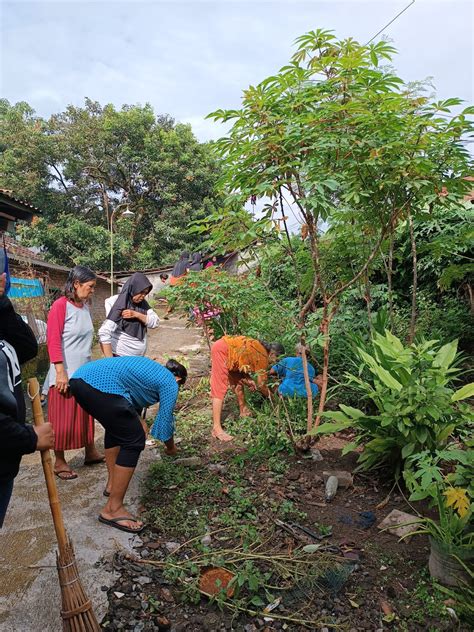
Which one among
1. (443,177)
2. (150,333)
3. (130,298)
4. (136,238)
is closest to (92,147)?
(136,238)

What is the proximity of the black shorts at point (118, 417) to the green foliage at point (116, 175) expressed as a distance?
16.5 metres

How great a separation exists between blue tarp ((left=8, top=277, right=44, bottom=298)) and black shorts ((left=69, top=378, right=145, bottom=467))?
5.74 meters

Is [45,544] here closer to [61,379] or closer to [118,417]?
[118,417]

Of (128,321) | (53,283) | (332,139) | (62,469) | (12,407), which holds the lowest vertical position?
(62,469)

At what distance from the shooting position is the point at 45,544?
2.71 meters

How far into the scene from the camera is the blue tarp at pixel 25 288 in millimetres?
7866

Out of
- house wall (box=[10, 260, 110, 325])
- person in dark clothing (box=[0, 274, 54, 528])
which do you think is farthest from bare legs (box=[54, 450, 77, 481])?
house wall (box=[10, 260, 110, 325])

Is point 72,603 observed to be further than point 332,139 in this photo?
No

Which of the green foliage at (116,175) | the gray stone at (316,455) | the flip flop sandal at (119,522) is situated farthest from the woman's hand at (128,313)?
the green foliage at (116,175)

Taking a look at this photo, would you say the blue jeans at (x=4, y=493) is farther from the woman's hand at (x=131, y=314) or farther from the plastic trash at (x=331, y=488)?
the woman's hand at (x=131, y=314)

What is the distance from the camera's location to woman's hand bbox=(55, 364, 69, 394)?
350cm

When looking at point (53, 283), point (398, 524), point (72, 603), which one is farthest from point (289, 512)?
point (53, 283)

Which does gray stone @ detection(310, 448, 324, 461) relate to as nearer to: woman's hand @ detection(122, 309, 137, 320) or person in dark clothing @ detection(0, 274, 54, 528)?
woman's hand @ detection(122, 309, 137, 320)

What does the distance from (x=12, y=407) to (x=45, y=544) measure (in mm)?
1393
